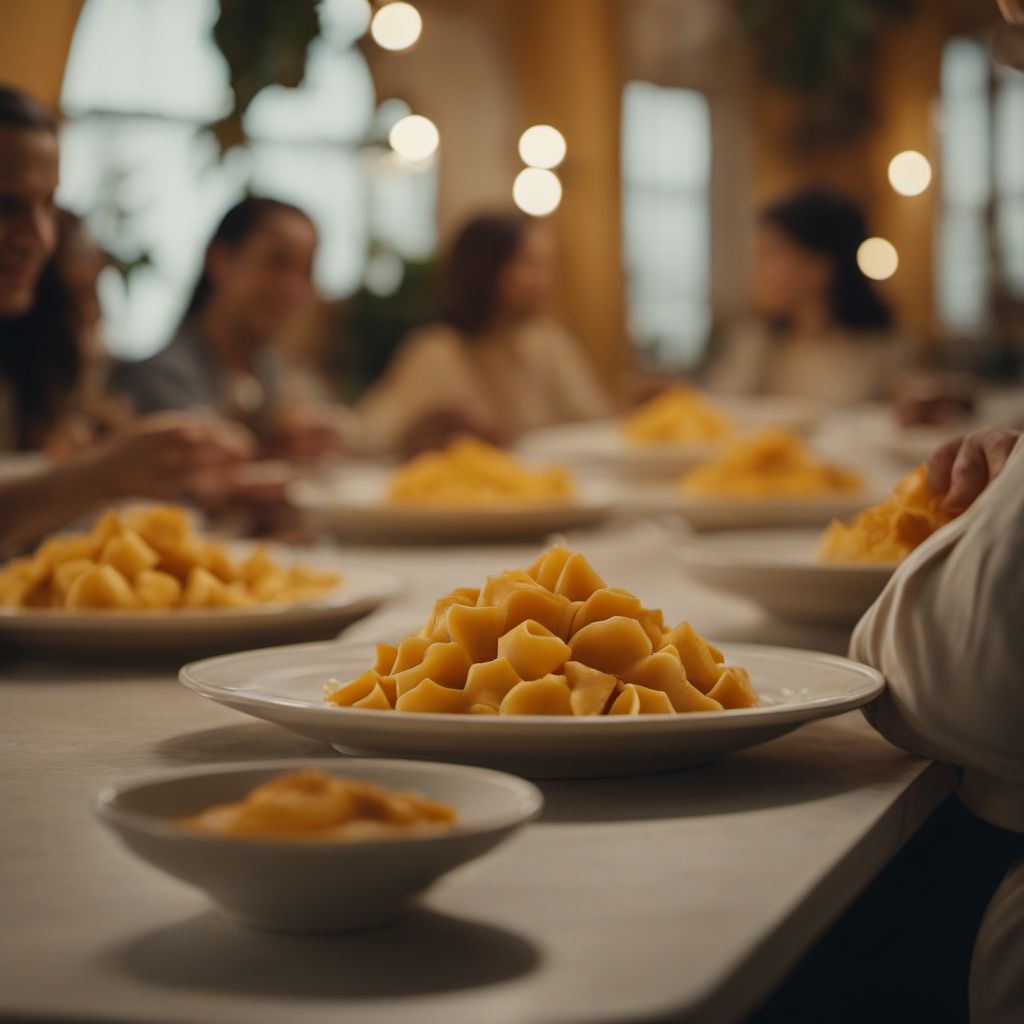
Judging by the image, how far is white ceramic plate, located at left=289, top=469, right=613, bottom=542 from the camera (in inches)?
87.0

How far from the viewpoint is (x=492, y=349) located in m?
5.82

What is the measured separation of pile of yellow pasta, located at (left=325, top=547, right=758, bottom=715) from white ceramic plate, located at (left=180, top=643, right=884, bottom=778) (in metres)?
0.03

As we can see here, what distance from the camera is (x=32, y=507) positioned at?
1942 millimetres

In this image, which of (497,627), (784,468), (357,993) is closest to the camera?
(357,993)

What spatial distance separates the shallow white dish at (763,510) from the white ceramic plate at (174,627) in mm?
821

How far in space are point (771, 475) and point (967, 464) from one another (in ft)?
3.73

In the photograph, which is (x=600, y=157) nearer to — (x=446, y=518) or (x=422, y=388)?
(x=422, y=388)

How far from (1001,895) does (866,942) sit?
0.45m

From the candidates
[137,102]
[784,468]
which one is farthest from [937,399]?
[137,102]

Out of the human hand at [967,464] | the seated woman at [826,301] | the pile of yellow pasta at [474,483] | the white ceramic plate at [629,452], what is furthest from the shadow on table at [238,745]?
the seated woman at [826,301]

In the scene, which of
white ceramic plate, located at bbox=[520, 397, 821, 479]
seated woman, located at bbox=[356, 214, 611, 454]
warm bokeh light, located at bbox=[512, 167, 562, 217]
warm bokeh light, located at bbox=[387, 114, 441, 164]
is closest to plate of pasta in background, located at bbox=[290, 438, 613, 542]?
white ceramic plate, located at bbox=[520, 397, 821, 479]

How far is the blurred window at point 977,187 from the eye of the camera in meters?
9.14

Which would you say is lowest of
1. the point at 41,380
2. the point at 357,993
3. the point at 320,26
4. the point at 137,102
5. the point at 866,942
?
the point at 866,942

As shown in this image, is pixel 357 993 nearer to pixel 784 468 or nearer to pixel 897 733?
pixel 897 733
